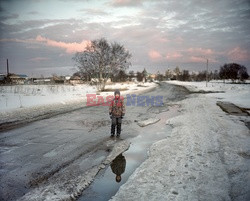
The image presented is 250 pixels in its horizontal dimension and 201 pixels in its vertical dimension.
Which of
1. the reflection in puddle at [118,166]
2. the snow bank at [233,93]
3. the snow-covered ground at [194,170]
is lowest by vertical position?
the reflection in puddle at [118,166]

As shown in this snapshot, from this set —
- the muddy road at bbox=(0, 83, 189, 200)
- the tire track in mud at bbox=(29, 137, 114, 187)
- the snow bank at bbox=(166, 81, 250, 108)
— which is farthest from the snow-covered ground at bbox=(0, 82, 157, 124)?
the snow bank at bbox=(166, 81, 250, 108)

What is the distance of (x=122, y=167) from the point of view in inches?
195

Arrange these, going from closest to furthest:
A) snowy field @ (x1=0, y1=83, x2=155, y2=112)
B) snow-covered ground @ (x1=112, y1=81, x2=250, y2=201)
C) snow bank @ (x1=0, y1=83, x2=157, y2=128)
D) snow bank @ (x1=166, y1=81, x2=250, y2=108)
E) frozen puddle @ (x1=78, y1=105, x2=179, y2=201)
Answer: snow-covered ground @ (x1=112, y1=81, x2=250, y2=201) < frozen puddle @ (x1=78, y1=105, x2=179, y2=201) < snow bank @ (x1=0, y1=83, x2=157, y2=128) < snowy field @ (x1=0, y1=83, x2=155, y2=112) < snow bank @ (x1=166, y1=81, x2=250, y2=108)

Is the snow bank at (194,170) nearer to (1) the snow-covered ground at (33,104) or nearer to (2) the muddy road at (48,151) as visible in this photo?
(2) the muddy road at (48,151)

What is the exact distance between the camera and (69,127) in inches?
352

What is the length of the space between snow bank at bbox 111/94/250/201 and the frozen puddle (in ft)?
0.68

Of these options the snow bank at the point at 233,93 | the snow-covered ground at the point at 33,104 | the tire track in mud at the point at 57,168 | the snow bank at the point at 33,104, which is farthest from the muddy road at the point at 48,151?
the snow bank at the point at 233,93

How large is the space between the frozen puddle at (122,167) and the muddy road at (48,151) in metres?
0.41

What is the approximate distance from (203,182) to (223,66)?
9863 cm

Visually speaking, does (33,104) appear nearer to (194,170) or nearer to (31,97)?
(31,97)

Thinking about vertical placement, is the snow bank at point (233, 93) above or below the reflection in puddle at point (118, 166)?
above

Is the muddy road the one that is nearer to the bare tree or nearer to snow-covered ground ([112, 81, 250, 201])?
snow-covered ground ([112, 81, 250, 201])

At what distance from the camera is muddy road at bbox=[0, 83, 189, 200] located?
422 cm

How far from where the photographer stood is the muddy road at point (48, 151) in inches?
166
